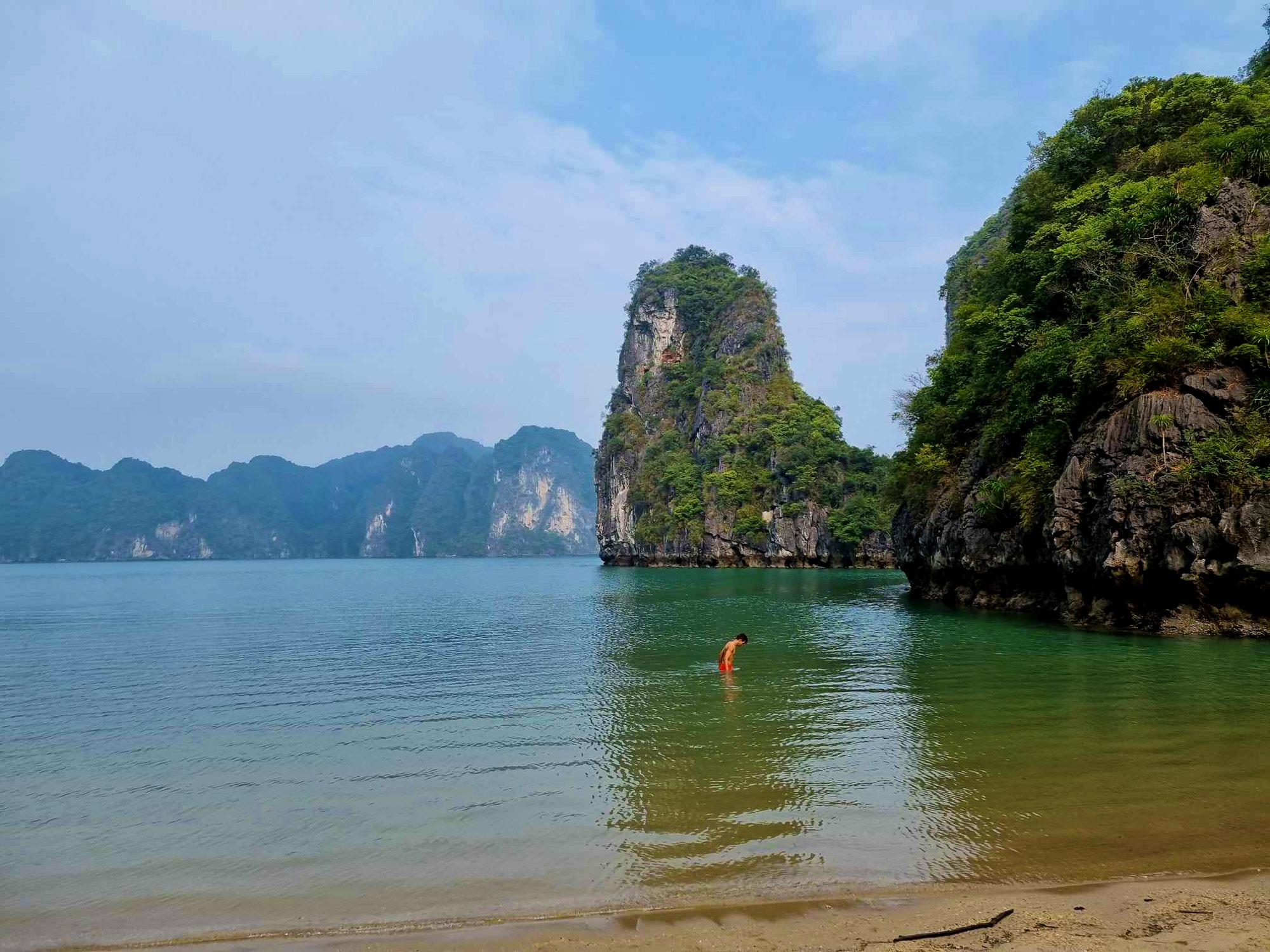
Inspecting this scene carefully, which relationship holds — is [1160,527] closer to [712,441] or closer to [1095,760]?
[1095,760]

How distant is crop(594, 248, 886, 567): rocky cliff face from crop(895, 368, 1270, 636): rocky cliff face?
50900 millimetres

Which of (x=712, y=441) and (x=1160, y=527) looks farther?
(x=712, y=441)

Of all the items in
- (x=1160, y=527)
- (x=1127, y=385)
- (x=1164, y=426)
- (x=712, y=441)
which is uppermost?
(x=712, y=441)

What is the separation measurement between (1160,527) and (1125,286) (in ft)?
26.0

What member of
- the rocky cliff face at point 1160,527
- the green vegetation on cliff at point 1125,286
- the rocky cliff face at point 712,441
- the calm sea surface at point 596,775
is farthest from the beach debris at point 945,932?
the rocky cliff face at point 712,441

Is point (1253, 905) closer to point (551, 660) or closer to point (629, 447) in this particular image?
point (551, 660)

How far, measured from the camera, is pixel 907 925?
17.6 ft

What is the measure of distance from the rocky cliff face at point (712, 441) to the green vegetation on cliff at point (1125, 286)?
151 feet

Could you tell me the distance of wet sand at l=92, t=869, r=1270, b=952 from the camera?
5055 mm

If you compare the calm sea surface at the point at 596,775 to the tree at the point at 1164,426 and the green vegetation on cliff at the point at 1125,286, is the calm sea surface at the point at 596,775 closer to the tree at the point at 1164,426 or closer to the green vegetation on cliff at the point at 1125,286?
the tree at the point at 1164,426

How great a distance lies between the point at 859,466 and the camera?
82000mm

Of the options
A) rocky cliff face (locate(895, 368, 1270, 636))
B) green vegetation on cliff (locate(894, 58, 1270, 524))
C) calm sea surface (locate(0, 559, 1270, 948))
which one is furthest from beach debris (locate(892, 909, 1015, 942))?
green vegetation on cliff (locate(894, 58, 1270, 524))

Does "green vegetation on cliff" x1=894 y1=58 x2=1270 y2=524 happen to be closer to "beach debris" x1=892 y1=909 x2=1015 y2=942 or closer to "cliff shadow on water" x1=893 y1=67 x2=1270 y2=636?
"cliff shadow on water" x1=893 y1=67 x2=1270 y2=636

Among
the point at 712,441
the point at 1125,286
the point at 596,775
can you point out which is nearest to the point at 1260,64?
the point at 1125,286
